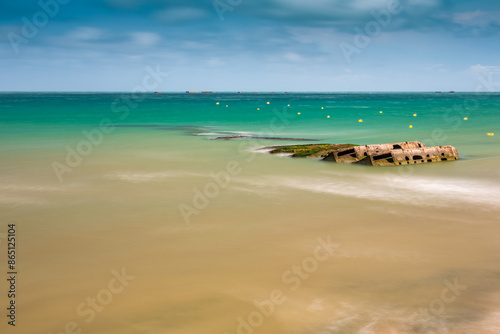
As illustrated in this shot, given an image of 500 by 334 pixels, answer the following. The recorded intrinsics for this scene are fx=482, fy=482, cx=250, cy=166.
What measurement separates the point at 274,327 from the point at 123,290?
9.20 ft

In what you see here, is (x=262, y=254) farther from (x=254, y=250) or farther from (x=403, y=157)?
(x=403, y=157)

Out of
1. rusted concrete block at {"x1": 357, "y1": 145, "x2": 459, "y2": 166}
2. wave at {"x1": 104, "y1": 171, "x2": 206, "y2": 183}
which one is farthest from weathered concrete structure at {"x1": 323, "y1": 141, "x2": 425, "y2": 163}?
wave at {"x1": 104, "y1": 171, "x2": 206, "y2": 183}

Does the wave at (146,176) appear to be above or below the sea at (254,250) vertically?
above

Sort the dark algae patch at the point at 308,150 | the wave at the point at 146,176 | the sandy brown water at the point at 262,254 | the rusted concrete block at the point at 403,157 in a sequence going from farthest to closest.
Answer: the dark algae patch at the point at 308,150 → the rusted concrete block at the point at 403,157 → the wave at the point at 146,176 → the sandy brown water at the point at 262,254

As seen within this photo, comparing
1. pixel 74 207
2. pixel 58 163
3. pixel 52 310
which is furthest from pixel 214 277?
pixel 58 163

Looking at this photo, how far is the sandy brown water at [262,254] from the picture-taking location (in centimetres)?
741

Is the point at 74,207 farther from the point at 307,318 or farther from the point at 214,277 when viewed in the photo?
the point at 307,318

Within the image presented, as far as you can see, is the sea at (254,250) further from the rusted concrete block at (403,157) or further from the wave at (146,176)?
the rusted concrete block at (403,157)

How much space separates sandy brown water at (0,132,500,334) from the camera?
24.3 feet

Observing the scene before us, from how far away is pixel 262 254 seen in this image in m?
9.98

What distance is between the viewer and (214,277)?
29.0 feet

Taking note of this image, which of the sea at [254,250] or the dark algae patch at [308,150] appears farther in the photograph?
the dark algae patch at [308,150]

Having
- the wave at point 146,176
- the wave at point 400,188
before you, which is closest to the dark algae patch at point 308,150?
the wave at point 400,188

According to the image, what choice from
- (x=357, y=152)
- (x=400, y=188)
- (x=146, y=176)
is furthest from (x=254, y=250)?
(x=357, y=152)
